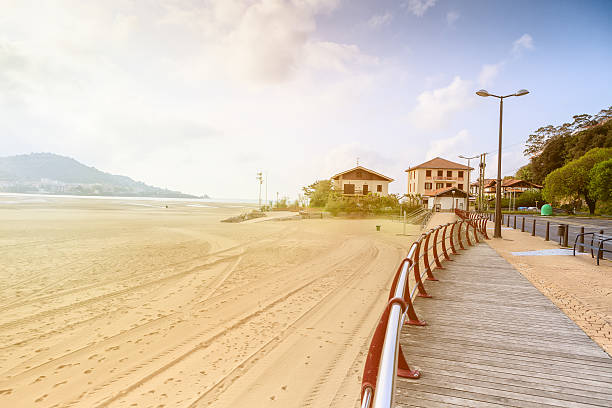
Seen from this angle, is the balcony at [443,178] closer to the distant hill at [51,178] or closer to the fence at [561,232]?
the fence at [561,232]

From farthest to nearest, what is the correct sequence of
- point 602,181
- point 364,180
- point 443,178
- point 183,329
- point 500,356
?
point 443,178 → point 364,180 → point 602,181 → point 183,329 → point 500,356

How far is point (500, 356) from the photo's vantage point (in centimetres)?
371

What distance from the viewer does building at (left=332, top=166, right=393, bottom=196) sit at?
5094 cm

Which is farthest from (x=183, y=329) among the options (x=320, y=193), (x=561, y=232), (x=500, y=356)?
(x=320, y=193)

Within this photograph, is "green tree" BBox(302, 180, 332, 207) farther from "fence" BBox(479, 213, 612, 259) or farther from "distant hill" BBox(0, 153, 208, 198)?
"distant hill" BBox(0, 153, 208, 198)

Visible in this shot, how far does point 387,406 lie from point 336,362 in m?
4.09

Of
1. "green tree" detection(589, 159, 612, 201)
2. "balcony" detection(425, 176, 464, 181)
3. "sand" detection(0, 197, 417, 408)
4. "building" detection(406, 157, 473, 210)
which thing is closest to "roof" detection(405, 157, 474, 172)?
"building" detection(406, 157, 473, 210)

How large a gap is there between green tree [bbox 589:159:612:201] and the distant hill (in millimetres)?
147553

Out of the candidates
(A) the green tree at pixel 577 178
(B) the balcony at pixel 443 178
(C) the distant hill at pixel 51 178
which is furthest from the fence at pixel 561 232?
(C) the distant hill at pixel 51 178

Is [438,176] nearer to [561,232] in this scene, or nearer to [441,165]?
[441,165]

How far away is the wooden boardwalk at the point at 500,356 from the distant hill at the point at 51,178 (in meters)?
146

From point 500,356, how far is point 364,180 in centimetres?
4847

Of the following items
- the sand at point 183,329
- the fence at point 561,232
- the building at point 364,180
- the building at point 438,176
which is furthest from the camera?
the building at point 438,176

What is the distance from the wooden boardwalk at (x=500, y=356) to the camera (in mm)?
2902
